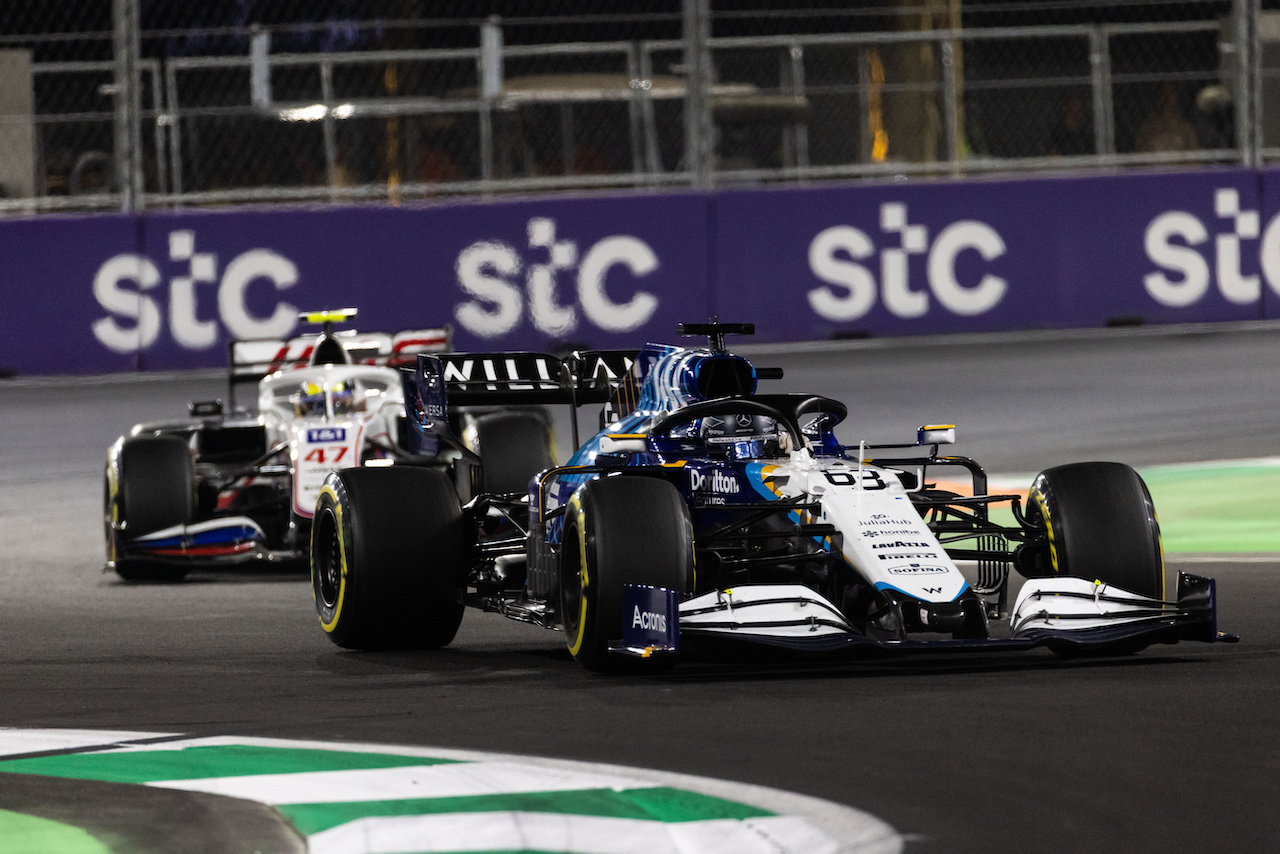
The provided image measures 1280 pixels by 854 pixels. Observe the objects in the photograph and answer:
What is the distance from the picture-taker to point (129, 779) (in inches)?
236

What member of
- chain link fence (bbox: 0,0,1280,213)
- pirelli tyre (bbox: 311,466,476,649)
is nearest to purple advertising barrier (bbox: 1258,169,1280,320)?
chain link fence (bbox: 0,0,1280,213)

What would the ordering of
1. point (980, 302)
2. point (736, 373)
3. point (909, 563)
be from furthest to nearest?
1. point (980, 302)
2. point (736, 373)
3. point (909, 563)

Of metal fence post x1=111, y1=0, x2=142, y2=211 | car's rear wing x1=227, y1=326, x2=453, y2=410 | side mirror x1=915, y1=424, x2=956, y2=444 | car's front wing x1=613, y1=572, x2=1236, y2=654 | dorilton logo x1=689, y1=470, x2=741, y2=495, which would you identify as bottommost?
car's front wing x1=613, y1=572, x2=1236, y2=654

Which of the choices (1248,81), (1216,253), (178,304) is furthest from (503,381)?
(1248,81)

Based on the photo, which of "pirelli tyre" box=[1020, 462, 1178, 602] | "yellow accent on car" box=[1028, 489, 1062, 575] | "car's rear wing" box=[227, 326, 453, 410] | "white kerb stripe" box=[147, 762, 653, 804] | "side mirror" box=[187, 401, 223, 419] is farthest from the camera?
"car's rear wing" box=[227, 326, 453, 410]

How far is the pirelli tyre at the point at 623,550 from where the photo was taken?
7.41 m

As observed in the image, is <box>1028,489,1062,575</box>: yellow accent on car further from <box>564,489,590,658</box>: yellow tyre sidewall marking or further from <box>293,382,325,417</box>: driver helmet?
<box>293,382,325,417</box>: driver helmet

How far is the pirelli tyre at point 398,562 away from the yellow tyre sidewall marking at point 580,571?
1047mm

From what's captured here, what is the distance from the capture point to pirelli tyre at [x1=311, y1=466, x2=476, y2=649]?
862 cm

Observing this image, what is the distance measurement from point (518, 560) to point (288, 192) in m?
10.5

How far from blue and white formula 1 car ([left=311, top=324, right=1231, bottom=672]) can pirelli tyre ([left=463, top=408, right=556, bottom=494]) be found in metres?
1.67

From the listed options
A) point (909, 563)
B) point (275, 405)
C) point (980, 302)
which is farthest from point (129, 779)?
point (980, 302)

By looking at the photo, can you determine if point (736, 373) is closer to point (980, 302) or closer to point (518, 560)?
point (518, 560)

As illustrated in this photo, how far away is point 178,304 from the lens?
18.2 meters
